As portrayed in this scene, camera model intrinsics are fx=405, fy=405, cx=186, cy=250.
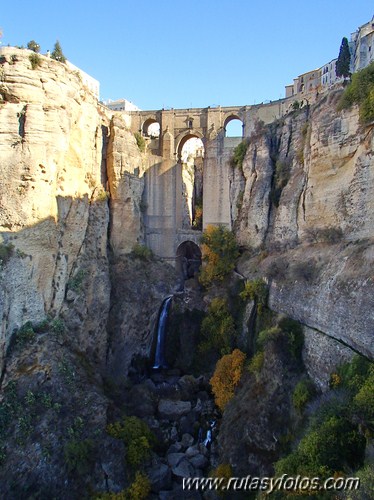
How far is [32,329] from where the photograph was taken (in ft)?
60.9

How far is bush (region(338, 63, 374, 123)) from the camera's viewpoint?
50.2ft

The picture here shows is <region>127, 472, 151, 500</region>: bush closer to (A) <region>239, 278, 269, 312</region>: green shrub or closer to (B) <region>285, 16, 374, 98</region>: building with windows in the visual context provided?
(A) <region>239, 278, 269, 312</region>: green shrub

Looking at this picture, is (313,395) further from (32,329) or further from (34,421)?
(32,329)

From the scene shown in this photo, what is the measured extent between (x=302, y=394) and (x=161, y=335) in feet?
42.4

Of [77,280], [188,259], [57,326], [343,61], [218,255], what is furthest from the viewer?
[188,259]

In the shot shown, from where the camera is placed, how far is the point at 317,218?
1834 centimetres

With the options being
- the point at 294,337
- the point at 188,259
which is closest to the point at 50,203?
the point at 294,337

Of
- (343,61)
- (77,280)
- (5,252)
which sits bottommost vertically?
(77,280)

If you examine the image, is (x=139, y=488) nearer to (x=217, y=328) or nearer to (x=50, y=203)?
(x=217, y=328)

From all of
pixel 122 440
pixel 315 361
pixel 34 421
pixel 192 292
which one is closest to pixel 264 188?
pixel 192 292

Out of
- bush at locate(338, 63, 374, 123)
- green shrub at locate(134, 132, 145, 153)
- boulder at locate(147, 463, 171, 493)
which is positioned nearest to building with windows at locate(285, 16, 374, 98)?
bush at locate(338, 63, 374, 123)

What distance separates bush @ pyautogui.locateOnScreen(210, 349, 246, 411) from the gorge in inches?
19.1

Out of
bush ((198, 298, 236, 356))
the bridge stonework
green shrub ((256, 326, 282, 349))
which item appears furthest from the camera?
the bridge stonework

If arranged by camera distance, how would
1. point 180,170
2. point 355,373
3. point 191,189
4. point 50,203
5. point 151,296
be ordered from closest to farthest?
point 355,373, point 50,203, point 151,296, point 180,170, point 191,189
